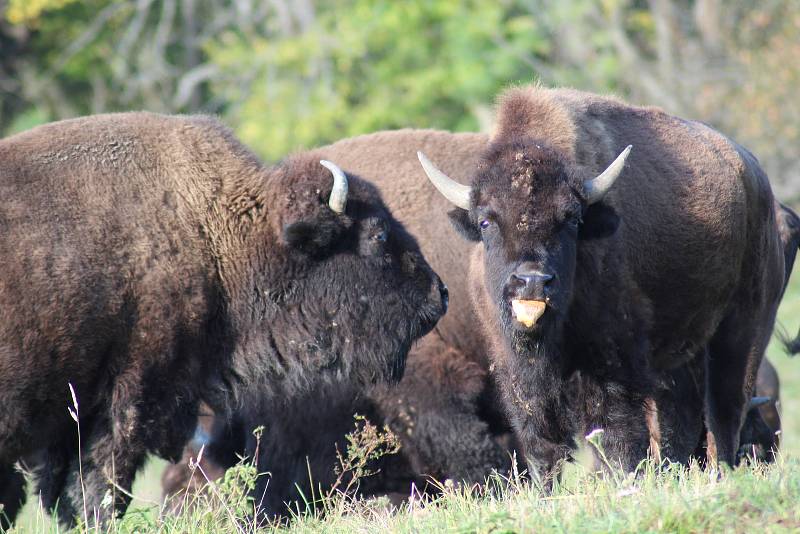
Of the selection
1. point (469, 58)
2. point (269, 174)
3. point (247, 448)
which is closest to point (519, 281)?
point (269, 174)

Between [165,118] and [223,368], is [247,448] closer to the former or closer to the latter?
[223,368]

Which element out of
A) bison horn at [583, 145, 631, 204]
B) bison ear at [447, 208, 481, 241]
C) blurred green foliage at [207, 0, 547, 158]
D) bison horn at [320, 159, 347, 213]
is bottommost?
blurred green foliage at [207, 0, 547, 158]

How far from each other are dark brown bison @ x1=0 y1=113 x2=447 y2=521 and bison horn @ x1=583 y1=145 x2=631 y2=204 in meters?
1.17

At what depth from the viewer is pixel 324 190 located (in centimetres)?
686

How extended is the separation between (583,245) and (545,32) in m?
22.6

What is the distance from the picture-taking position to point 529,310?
242 inches

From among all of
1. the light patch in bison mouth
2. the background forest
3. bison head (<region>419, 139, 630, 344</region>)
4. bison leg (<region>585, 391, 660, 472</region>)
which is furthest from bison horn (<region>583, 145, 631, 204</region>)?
the background forest

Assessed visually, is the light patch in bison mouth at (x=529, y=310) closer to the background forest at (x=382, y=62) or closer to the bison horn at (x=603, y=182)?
the bison horn at (x=603, y=182)

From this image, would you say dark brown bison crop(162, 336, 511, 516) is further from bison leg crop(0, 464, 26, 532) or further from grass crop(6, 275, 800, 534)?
grass crop(6, 275, 800, 534)

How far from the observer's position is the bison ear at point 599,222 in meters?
6.62

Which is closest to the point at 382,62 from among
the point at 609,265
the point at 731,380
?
the point at 731,380

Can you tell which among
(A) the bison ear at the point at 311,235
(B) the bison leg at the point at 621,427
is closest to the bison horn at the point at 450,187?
(A) the bison ear at the point at 311,235

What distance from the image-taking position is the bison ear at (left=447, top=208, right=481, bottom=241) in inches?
270

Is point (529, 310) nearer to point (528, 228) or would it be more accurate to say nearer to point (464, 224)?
point (528, 228)
